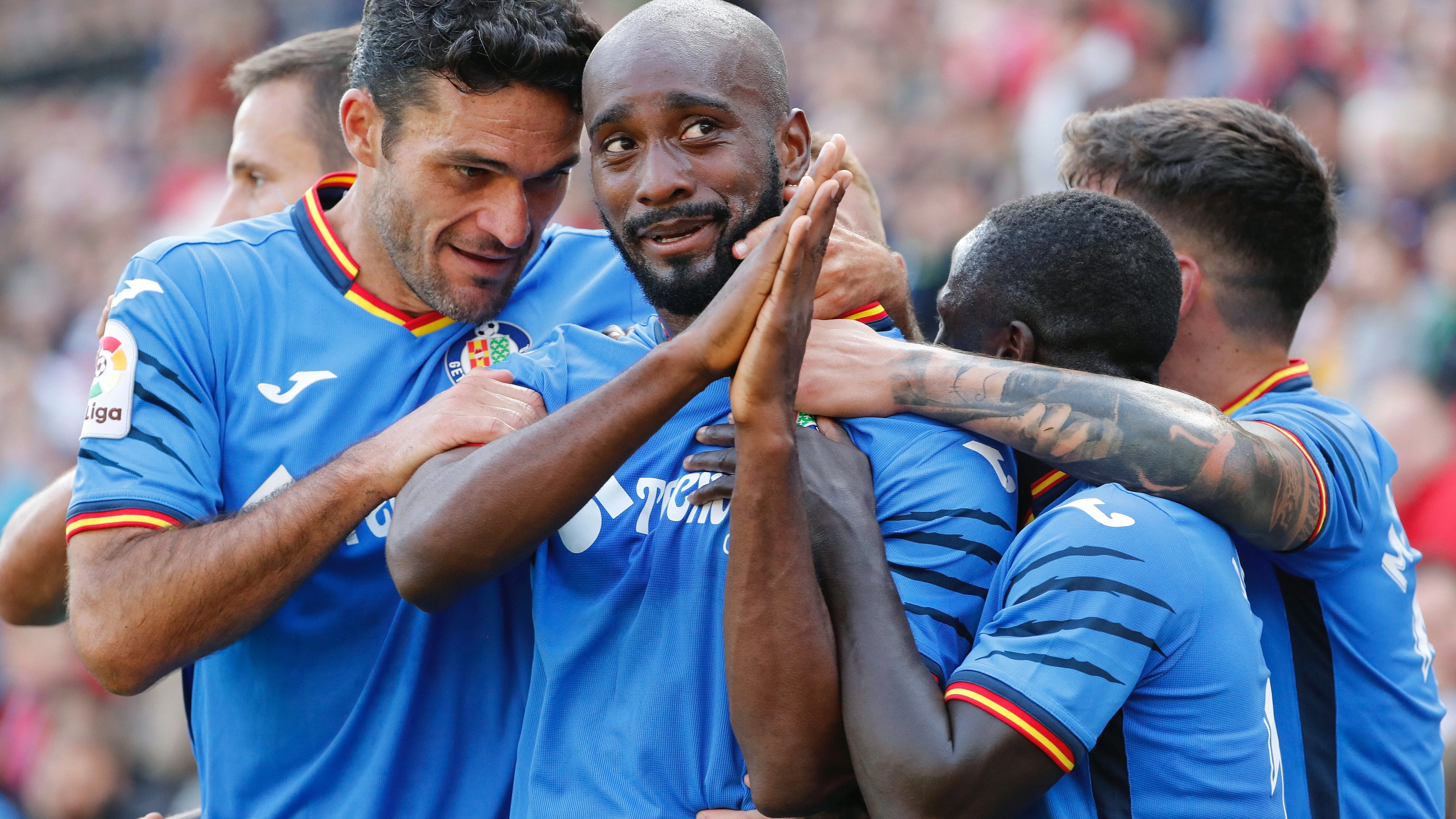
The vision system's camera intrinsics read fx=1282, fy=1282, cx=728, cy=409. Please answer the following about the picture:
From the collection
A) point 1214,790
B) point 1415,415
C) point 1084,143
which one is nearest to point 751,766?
point 1214,790

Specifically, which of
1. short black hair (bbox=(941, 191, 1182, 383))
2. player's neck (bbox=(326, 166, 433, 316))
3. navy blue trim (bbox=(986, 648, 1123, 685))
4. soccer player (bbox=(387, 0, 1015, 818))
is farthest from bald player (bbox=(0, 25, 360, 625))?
navy blue trim (bbox=(986, 648, 1123, 685))

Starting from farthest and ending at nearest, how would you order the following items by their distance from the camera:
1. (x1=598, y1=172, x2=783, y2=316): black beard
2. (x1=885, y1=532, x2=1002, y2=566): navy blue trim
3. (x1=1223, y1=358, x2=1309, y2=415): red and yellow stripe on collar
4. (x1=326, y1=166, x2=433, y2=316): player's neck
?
(x1=326, y1=166, x2=433, y2=316): player's neck, (x1=1223, y1=358, x2=1309, y2=415): red and yellow stripe on collar, (x1=598, y1=172, x2=783, y2=316): black beard, (x1=885, y1=532, x2=1002, y2=566): navy blue trim

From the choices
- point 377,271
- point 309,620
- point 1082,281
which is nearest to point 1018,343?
point 1082,281

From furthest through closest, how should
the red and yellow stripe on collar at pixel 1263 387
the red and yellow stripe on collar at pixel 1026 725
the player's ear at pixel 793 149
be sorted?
the red and yellow stripe on collar at pixel 1263 387
the player's ear at pixel 793 149
the red and yellow stripe on collar at pixel 1026 725

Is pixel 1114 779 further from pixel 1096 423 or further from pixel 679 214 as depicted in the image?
pixel 679 214

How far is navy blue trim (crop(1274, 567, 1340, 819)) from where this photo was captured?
2682mm

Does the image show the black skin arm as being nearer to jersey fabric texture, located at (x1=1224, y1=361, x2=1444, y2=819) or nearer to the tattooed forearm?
the tattooed forearm

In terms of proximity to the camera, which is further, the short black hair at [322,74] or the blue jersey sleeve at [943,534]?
the short black hair at [322,74]

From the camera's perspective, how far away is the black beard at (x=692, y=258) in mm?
2451

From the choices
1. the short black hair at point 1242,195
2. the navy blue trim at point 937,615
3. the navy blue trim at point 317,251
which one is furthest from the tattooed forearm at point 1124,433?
the navy blue trim at point 317,251

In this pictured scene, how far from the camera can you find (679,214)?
8.00 ft

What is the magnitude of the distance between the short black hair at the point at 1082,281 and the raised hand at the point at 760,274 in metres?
0.47

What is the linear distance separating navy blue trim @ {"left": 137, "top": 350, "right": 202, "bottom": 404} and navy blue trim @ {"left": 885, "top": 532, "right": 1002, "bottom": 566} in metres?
1.57

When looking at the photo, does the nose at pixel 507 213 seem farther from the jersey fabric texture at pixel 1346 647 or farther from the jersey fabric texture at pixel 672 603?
the jersey fabric texture at pixel 1346 647
